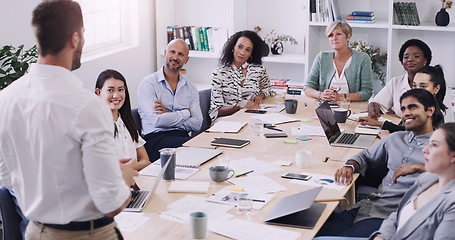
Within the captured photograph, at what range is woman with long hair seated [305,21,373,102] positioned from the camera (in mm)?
4805

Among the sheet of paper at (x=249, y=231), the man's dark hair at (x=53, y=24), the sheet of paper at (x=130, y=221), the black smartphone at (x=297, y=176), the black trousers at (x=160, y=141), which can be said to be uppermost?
the man's dark hair at (x=53, y=24)

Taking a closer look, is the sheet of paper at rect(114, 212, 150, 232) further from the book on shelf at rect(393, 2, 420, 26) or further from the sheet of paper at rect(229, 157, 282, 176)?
the book on shelf at rect(393, 2, 420, 26)

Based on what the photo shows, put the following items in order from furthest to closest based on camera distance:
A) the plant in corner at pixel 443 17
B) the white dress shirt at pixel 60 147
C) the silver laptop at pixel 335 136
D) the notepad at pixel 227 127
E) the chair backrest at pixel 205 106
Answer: the plant in corner at pixel 443 17 → the chair backrest at pixel 205 106 → the notepad at pixel 227 127 → the silver laptop at pixel 335 136 → the white dress shirt at pixel 60 147

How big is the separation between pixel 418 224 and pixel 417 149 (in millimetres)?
841

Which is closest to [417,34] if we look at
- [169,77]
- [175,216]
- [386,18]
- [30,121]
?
[386,18]

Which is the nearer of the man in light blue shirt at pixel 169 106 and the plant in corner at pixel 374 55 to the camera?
the man in light blue shirt at pixel 169 106

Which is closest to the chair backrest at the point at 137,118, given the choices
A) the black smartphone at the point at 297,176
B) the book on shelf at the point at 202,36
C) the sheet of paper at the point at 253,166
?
the sheet of paper at the point at 253,166

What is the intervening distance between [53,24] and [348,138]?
2411 mm

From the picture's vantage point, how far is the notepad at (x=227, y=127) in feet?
12.9

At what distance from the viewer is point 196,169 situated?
10.1 feet

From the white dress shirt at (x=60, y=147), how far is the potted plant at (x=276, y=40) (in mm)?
4439

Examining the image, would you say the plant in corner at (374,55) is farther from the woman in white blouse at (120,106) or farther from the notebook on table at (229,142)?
the woman in white blouse at (120,106)

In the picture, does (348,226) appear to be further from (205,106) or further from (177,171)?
(205,106)

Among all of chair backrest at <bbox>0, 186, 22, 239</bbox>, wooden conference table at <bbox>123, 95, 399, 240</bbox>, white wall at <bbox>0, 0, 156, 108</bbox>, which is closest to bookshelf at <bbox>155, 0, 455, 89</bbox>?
white wall at <bbox>0, 0, 156, 108</bbox>
